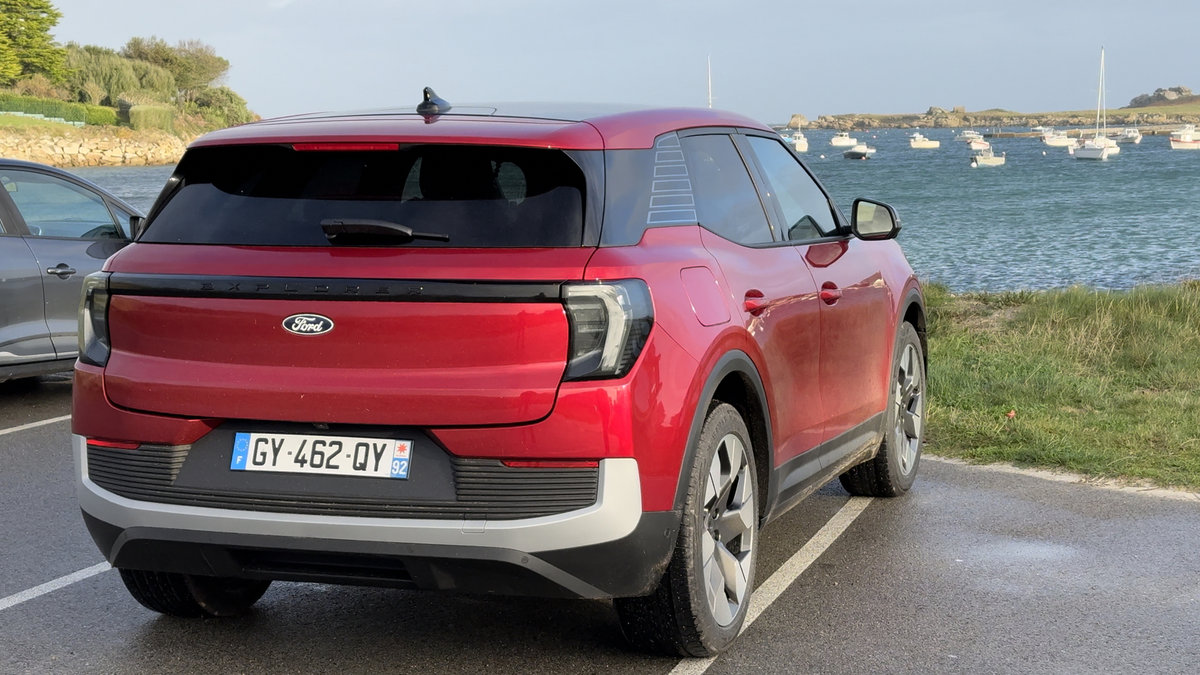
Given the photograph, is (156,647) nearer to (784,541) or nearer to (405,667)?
(405,667)

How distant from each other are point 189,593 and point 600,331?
1901 mm

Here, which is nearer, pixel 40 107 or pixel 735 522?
Answer: pixel 735 522

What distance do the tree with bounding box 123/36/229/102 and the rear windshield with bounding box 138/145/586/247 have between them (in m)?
129

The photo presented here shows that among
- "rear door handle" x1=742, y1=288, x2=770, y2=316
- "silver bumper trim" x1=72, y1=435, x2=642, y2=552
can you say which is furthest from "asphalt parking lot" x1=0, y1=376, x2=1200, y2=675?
"rear door handle" x1=742, y1=288, x2=770, y2=316

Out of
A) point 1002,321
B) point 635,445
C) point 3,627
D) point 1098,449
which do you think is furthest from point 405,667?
point 1002,321

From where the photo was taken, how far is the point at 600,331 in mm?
3732

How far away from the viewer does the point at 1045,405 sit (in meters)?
9.03

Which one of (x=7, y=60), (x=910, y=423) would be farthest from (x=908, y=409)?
(x=7, y=60)

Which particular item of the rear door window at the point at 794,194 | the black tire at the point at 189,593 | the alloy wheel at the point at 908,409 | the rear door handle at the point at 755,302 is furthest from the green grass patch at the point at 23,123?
the rear door handle at the point at 755,302

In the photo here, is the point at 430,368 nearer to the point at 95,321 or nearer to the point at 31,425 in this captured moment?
the point at 95,321

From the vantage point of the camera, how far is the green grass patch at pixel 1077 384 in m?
7.73

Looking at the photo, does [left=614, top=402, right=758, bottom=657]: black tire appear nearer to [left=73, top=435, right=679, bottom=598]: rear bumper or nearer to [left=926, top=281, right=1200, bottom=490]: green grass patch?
[left=73, top=435, right=679, bottom=598]: rear bumper

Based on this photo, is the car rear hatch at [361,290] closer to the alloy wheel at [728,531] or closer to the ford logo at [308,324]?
the ford logo at [308,324]

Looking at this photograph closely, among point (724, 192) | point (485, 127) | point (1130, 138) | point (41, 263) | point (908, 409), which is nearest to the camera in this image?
point (485, 127)
